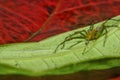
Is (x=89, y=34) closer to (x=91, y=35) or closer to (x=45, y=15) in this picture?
(x=91, y=35)

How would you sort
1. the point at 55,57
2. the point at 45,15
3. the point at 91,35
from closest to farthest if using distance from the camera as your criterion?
the point at 55,57 < the point at 91,35 < the point at 45,15

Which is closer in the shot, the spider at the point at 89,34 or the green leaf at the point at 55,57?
the green leaf at the point at 55,57

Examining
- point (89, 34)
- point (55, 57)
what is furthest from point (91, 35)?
point (55, 57)

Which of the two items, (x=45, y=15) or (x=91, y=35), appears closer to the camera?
(x=91, y=35)

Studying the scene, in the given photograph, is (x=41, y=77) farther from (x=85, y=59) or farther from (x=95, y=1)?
(x=95, y=1)

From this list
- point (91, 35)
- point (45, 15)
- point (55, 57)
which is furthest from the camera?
point (45, 15)

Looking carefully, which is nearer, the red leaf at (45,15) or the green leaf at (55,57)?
the green leaf at (55,57)
